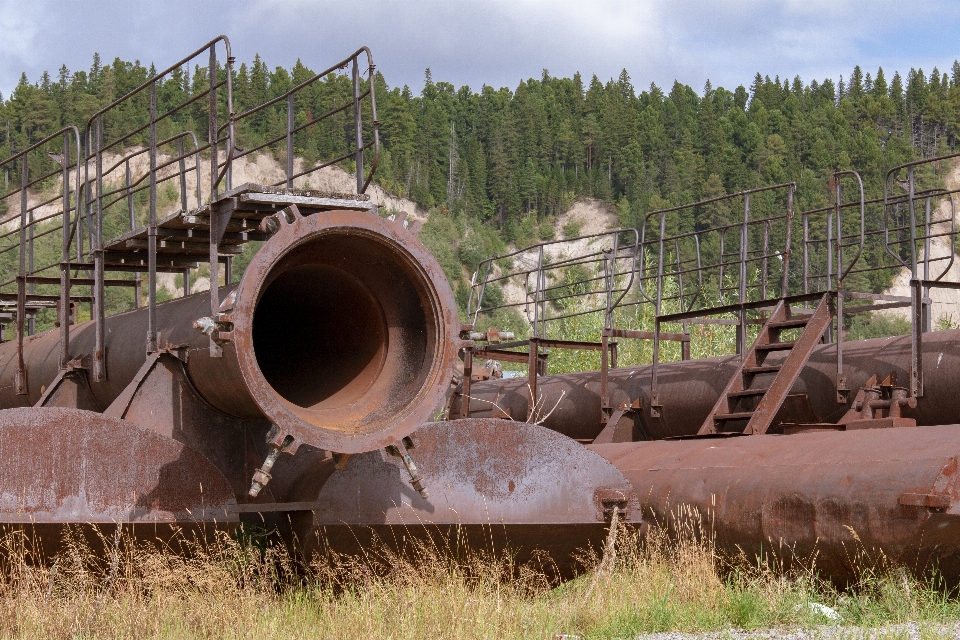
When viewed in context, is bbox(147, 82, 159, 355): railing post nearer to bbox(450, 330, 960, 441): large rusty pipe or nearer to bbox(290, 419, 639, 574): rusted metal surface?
bbox(290, 419, 639, 574): rusted metal surface

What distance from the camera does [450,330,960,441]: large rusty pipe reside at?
356 inches

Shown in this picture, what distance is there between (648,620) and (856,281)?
58.3 m

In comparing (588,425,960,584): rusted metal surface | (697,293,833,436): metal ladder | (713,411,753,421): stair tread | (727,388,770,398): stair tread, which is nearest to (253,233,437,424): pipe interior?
(588,425,960,584): rusted metal surface

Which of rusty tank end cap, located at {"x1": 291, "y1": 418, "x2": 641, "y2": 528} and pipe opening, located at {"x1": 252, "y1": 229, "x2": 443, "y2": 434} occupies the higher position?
pipe opening, located at {"x1": 252, "y1": 229, "x2": 443, "y2": 434}

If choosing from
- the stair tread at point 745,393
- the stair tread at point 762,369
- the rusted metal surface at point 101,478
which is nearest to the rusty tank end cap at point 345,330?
the rusted metal surface at point 101,478

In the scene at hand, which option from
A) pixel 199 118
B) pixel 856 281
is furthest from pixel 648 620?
pixel 199 118

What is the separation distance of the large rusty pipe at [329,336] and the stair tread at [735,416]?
152 inches

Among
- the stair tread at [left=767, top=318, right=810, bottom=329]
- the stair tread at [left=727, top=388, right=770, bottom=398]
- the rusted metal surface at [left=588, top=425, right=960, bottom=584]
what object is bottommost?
the rusted metal surface at [left=588, top=425, right=960, bottom=584]

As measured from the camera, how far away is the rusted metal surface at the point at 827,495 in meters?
6.71

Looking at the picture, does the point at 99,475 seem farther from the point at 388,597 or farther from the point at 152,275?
the point at 388,597

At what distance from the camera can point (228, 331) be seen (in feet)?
19.1

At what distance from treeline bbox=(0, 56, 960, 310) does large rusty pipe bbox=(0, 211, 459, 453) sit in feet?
273

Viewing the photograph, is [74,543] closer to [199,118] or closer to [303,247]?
[303,247]

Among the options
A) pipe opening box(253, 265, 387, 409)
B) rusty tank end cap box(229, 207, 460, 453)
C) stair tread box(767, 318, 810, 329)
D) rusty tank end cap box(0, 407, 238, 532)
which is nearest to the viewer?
rusty tank end cap box(229, 207, 460, 453)
